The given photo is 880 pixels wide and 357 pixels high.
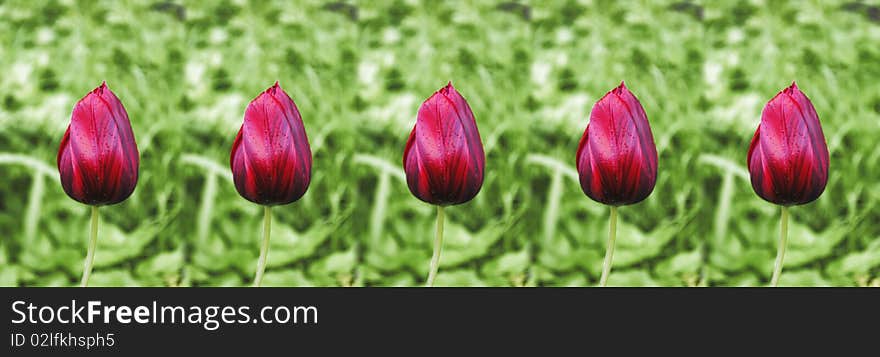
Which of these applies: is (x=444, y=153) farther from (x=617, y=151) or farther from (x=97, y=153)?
(x=97, y=153)

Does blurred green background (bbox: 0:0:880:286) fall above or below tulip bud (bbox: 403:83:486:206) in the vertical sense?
above

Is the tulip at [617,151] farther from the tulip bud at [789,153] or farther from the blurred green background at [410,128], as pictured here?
the blurred green background at [410,128]

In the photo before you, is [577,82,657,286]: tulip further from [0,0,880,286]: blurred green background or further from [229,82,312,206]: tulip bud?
[0,0,880,286]: blurred green background

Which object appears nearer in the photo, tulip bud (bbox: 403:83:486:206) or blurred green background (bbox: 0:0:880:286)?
tulip bud (bbox: 403:83:486:206)

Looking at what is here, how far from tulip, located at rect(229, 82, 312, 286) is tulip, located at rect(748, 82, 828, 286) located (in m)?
0.56

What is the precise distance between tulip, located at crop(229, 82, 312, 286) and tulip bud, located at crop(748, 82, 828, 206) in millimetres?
560

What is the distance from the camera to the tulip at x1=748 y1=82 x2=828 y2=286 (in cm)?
117

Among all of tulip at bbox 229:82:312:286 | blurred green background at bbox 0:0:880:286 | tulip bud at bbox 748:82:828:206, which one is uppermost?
blurred green background at bbox 0:0:880:286

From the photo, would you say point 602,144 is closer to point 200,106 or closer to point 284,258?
point 284,258

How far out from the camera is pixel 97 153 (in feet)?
3.80

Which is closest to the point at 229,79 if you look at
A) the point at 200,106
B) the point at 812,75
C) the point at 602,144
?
the point at 200,106

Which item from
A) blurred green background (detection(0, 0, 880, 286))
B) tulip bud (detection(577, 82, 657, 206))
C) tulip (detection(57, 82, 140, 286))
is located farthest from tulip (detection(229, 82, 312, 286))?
blurred green background (detection(0, 0, 880, 286))

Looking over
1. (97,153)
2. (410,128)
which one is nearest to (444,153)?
(97,153)

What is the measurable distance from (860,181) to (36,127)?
2210mm
